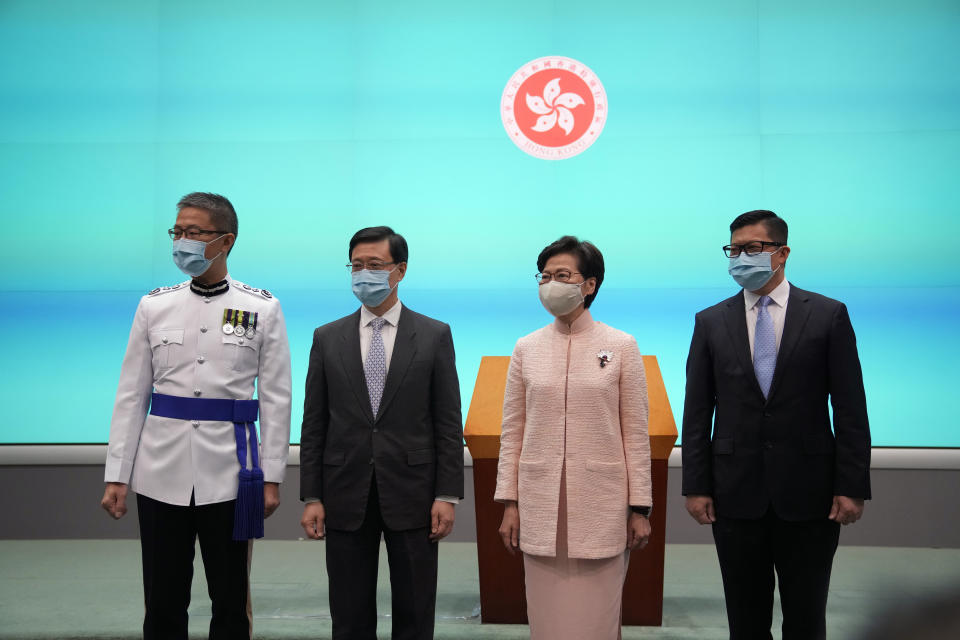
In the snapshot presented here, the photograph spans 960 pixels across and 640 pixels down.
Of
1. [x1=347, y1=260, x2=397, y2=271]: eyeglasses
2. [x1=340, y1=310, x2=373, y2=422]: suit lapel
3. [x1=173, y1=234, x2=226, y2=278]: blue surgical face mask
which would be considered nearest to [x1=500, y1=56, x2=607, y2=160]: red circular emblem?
[x1=347, y1=260, x2=397, y2=271]: eyeglasses

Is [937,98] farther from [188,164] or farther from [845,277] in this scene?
[188,164]

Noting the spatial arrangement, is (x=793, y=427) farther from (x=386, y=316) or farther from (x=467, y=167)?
(x=467, y=167)

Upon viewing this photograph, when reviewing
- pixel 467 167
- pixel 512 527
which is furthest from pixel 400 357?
pixel 467 167

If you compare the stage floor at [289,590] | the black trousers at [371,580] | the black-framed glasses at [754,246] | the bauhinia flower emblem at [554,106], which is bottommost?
the stage floor at [289,590]

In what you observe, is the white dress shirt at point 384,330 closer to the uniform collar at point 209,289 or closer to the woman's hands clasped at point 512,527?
the uniform collar at point 209,289

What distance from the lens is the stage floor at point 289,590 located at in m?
3.54

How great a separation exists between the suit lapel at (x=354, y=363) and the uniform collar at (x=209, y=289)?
44cm

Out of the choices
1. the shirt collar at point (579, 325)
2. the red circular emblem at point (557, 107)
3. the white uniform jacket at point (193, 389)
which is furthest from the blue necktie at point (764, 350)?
the red circular emblem at point (557, 107)

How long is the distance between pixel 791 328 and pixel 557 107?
302 cm

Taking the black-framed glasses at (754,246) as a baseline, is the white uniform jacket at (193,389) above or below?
below

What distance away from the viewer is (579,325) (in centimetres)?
264

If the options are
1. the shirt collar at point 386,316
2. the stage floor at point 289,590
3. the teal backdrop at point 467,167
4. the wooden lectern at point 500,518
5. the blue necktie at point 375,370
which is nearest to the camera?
the blue necktie at point 375,370

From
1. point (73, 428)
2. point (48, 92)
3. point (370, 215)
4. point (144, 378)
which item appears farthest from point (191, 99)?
point (144, 378)

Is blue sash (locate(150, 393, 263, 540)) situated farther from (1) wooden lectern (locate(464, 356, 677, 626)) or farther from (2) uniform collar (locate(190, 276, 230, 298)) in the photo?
(1) wooden lectern (locate(464, 356, 677, 626))
